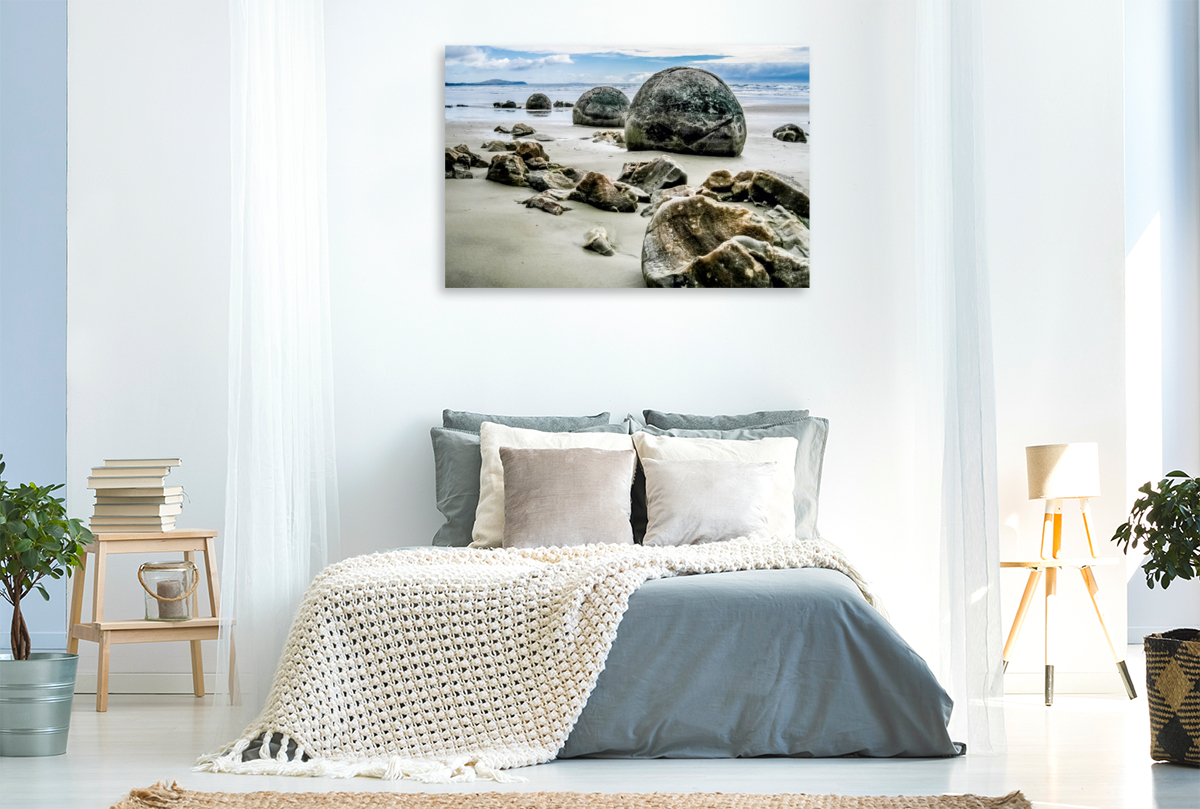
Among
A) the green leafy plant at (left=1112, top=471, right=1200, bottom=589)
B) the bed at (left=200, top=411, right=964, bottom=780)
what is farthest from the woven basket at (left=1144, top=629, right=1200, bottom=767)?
the bed at (left=200, top=411, right=964, bottom=780)

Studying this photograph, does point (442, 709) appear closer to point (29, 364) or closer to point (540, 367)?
point (540, 367)

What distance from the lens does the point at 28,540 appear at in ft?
9.61

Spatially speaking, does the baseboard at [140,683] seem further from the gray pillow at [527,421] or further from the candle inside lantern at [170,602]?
the gray pillow at [527,421]

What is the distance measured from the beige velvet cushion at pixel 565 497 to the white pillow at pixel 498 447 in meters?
0.10

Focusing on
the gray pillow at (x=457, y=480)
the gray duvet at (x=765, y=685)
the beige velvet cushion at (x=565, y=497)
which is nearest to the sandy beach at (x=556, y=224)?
the gray pillow at (x=457, y=480)

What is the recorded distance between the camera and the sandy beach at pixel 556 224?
165 inches

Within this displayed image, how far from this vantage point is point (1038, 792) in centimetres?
253

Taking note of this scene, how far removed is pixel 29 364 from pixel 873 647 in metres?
3.88

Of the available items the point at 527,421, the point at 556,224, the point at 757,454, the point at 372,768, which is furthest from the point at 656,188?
the point at 372,768

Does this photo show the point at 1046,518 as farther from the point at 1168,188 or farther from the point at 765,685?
the point at 1168,188

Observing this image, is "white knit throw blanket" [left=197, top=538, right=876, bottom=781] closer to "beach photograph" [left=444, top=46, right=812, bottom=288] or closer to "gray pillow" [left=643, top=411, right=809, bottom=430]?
"gray pillow" [left=643, top=411, right=809, bottom=430]

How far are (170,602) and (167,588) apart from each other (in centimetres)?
5

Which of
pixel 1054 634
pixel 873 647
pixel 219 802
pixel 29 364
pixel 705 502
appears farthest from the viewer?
pixel 29 364

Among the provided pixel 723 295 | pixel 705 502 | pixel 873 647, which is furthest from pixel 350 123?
pixel 873 647
